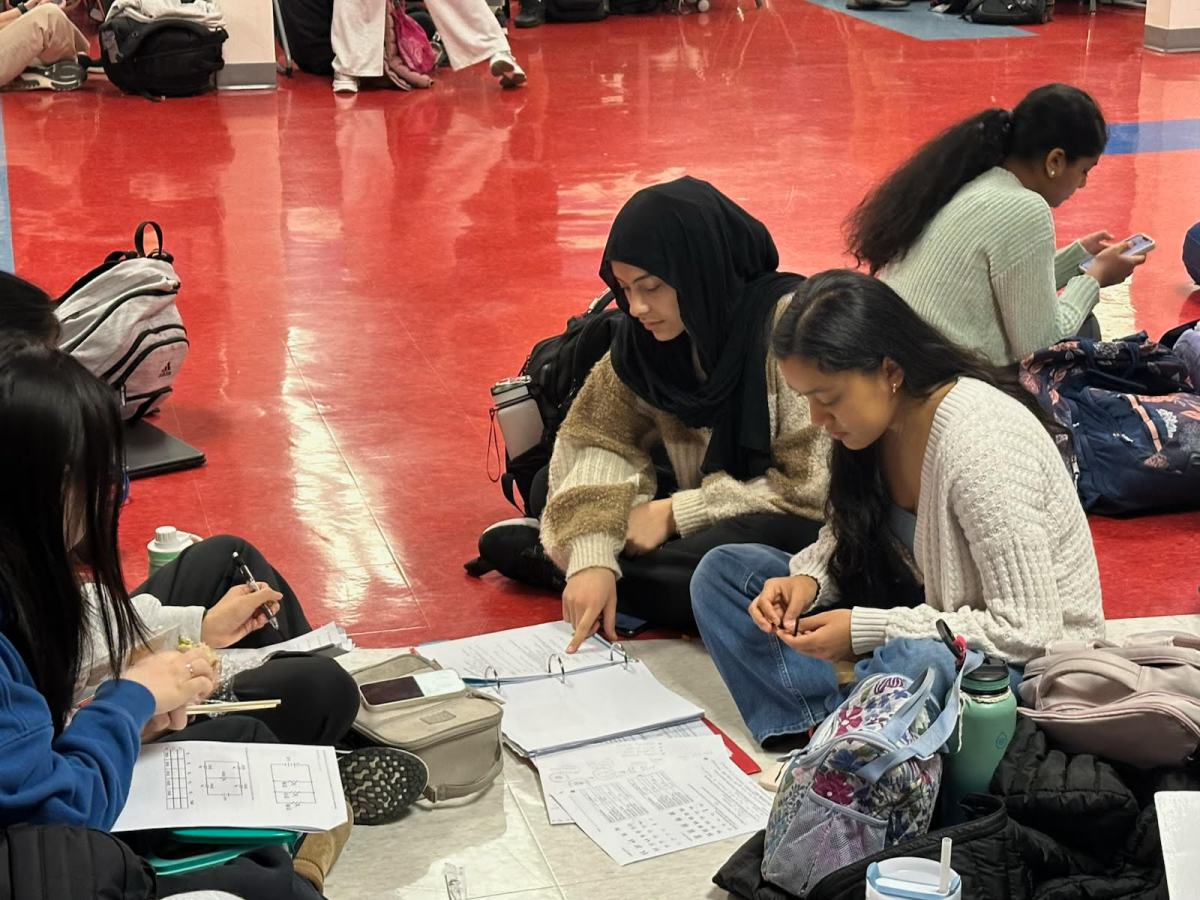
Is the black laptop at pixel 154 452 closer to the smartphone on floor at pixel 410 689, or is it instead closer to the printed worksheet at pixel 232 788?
the smartphone on floor at pixel 410 689

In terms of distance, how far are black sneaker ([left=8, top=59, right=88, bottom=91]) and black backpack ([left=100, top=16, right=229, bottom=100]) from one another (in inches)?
14.2

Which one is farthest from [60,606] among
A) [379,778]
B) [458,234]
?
[458,234]

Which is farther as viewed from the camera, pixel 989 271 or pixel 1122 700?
pixel 989 271

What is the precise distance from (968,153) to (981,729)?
6.84ft

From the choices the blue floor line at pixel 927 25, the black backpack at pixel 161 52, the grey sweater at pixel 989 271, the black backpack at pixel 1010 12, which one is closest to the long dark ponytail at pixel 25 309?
the grey sweater at pixel 989 271

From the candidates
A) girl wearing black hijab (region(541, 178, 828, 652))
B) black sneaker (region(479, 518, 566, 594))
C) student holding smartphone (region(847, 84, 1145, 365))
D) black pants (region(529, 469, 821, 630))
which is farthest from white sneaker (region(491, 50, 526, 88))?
black pants (region(529, 469, 821, 630))

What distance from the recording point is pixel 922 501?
8.95 ft

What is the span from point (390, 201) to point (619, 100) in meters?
2.74

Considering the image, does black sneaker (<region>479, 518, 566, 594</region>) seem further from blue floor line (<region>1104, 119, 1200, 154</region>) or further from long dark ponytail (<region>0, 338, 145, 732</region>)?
blue floor line (<region>1104, 119, 1200, 154</region>)

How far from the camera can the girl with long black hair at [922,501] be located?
102 inches

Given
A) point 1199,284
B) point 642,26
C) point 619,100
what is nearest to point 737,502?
point 1199,284

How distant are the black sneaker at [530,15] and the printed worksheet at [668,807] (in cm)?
Result: 1022

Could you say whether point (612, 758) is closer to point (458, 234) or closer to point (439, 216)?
point (458, 234)

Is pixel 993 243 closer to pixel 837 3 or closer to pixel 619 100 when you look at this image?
pixel 619 100
